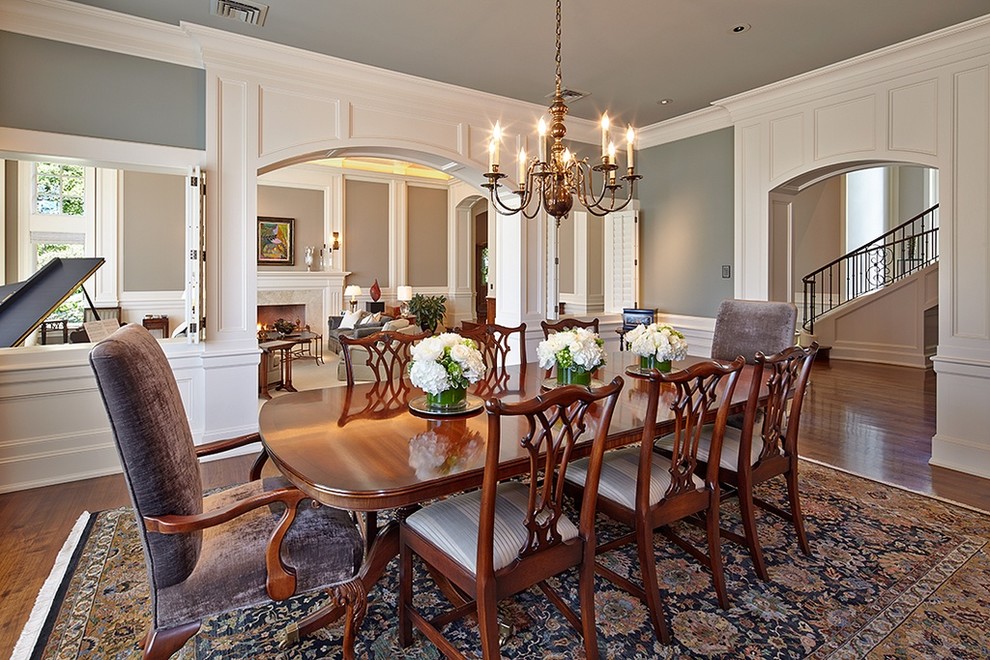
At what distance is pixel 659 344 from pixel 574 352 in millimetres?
606

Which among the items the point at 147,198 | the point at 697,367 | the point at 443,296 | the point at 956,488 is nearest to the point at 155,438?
the point at 697,367

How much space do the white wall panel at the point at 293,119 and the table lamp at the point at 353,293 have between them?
188 inches

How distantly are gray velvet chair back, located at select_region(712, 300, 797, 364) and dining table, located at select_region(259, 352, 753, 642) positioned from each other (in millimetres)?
665

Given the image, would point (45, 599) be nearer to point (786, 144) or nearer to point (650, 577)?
point (650, 577)

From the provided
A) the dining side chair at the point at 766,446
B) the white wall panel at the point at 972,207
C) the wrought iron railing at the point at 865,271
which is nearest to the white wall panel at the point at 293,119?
the dining side chair at the point at 766,446

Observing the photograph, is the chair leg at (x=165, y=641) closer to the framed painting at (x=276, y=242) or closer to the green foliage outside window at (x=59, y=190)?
the green foliage outside window at (x=59, y=190)

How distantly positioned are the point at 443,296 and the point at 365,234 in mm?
1749

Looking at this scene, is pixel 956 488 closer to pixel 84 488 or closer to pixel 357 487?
pixel 357 487

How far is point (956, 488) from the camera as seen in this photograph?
10.8ft

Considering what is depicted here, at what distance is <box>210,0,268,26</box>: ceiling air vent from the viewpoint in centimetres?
320

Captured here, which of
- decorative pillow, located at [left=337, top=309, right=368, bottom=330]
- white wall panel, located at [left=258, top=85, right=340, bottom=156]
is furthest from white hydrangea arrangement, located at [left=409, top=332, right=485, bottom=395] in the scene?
decorative pillow, located at [left=337, top=309, right=368, bottom=330]

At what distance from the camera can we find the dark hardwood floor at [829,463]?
2.35 m

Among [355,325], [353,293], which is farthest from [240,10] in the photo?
[353,293]

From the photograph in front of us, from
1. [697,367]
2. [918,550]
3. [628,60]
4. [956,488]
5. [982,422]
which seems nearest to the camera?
[697,367]
